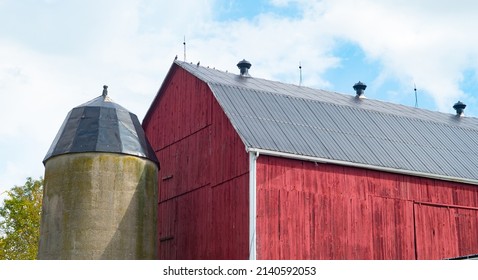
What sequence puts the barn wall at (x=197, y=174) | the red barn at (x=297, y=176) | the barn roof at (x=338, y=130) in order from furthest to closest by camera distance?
the barn roof at (x=338, y=130) → the barn wall at (x=197, y=174) → the red barn at (x=297, y=176)

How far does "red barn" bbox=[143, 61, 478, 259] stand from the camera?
75.3 feet

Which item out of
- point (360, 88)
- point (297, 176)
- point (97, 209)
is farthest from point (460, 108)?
point (97, 209)

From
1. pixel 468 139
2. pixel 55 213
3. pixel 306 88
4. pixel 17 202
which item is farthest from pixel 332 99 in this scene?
pixel 17 202

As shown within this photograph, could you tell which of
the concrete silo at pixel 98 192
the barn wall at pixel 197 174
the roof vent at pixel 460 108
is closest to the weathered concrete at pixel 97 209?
the concrete silo at pixel 98 192

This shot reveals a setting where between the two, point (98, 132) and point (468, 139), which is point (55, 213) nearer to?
point (98, 132)

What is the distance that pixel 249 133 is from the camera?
77.0 feet

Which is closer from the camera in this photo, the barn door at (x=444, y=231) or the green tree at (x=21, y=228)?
the barn door at (x=444, y=231)

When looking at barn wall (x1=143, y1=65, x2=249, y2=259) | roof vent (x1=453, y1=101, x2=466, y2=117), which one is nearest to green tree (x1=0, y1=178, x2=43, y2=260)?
barn wall (x1=143, y1=65, x2=249, y2=259)

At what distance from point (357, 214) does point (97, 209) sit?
8256 millimetres

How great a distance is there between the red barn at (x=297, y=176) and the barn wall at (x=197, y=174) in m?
0.04

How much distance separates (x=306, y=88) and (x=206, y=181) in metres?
8.26

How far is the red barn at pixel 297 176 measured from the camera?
23.0m

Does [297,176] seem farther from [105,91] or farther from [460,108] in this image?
[460,108]

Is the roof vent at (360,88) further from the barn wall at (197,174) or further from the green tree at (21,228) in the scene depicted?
the green tree at (21,228)
